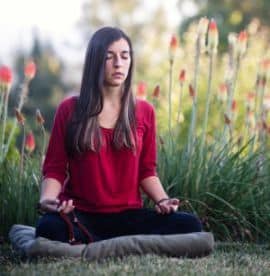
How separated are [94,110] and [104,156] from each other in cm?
26

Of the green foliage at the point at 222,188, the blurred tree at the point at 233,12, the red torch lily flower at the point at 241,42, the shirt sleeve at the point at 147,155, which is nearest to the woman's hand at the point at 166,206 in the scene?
the shirt sleeve at the point at 147,155

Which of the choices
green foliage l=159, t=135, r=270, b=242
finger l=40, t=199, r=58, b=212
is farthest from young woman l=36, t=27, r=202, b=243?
green foliage l=159, t=135, r=270, b=242

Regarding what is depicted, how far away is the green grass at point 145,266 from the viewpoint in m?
3.81

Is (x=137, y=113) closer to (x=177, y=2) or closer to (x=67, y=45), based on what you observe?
(x=177, y=2)

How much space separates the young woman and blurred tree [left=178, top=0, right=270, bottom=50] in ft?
60.8

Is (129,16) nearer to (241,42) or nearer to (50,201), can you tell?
(241,42)

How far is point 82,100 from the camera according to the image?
15.7ft

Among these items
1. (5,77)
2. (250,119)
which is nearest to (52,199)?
(5,77)

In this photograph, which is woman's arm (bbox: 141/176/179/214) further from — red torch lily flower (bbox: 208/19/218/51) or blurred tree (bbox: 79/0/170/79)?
blurred tree (bbox: 79/0/170/79)

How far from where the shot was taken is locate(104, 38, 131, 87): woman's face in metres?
4.71

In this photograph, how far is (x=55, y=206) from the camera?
170 inches

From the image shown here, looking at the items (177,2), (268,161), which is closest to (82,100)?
(268,161)

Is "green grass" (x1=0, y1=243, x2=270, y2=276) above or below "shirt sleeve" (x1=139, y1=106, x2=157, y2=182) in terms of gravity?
below

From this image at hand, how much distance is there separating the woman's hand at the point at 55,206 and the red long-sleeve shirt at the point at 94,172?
37cm
